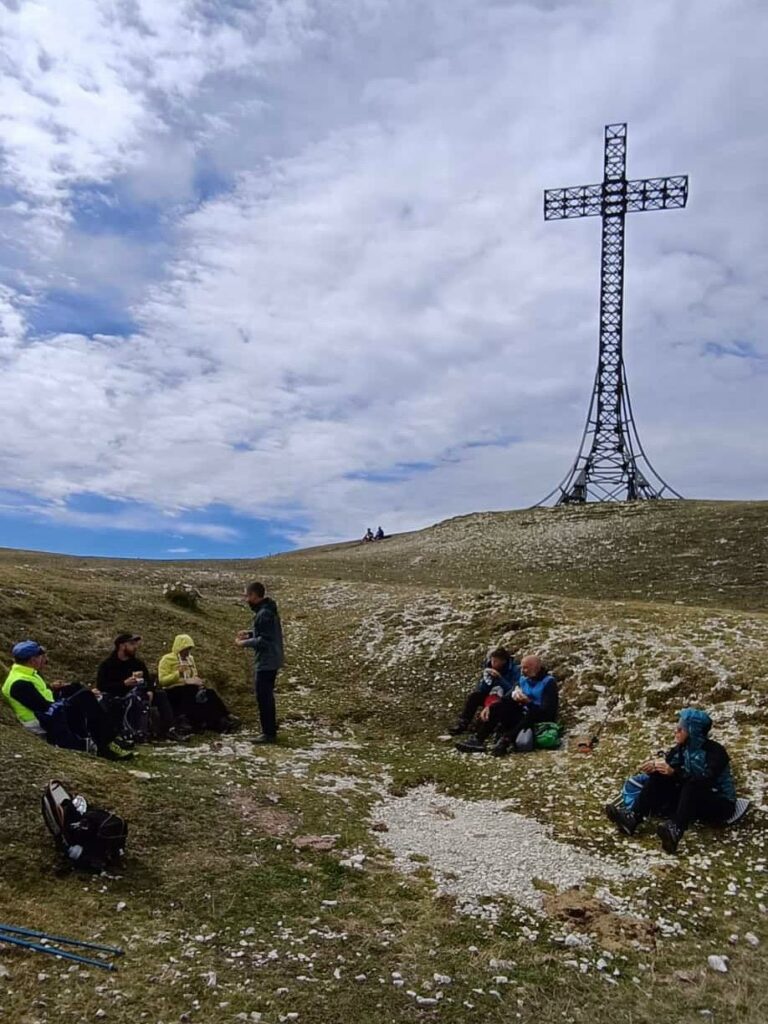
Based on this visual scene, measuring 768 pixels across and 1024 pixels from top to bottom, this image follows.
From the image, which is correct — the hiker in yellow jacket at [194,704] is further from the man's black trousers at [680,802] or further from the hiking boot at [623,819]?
the man's black trousers at [680,802]

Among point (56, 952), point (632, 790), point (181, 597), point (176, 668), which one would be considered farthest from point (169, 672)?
point (632, 790)

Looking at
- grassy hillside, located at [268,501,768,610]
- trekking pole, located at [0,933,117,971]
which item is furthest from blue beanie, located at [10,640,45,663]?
grassy hillside, located at [268,501,768,610]

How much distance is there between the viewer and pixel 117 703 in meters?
14.3

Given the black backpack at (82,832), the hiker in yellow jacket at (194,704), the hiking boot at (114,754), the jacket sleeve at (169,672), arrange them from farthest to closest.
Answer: the jacket sleeve at (169,672)
the hiker in yellow jacket at (194,704)
the hiking boot at (114,754)
the black backpack at (82,832)

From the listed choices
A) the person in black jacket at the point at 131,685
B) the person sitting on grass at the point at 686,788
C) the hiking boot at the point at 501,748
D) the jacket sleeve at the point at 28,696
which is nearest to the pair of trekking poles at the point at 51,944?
the jacket sleeve at the point at 28,696

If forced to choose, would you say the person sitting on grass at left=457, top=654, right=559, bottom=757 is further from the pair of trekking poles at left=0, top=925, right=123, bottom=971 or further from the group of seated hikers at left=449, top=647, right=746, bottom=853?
the pair of trekking poles at left=0, top=925, right=123, bottom=971

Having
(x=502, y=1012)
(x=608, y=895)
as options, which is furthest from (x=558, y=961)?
(x=608, y=895)

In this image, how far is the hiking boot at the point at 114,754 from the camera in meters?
12.4

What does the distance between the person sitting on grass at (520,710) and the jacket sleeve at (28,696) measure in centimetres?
792

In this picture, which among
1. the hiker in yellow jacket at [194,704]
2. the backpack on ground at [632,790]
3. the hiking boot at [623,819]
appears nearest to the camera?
the hiking boot at [623,819]

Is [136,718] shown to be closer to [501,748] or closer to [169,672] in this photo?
[169,672]

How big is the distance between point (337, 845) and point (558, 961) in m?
3.41

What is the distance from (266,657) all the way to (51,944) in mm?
8344

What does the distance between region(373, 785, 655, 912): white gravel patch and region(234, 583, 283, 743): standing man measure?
12.5ft
